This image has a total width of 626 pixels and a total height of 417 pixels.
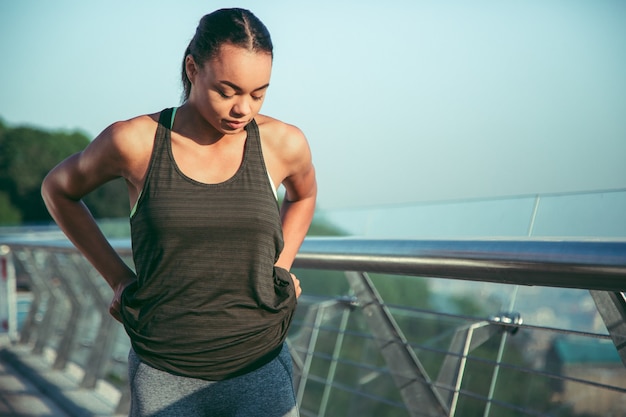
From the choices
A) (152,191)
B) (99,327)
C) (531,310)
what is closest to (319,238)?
(531,310)

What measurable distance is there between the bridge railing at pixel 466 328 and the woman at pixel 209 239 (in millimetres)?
467

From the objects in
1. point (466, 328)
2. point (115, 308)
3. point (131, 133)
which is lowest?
point (115, 308)

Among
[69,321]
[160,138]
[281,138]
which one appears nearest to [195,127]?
[160,138]

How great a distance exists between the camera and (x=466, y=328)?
241cm

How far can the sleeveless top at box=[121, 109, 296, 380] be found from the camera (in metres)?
1.66

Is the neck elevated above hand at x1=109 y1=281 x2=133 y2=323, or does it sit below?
above

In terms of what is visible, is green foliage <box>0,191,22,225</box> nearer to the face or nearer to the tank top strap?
the tank top strap

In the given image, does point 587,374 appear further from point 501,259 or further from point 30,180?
point 30,180

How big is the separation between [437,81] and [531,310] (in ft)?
156

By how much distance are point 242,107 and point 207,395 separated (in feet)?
1.98

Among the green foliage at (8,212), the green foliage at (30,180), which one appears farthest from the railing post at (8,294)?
the green foliage at (8,212)

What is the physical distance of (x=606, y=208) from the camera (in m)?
2.47

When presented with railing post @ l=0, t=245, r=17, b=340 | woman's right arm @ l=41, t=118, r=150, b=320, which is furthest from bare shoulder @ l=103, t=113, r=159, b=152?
railing post @ l=0, t=245, r=17, b=340

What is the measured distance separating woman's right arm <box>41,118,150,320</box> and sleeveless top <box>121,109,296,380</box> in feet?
0.29
